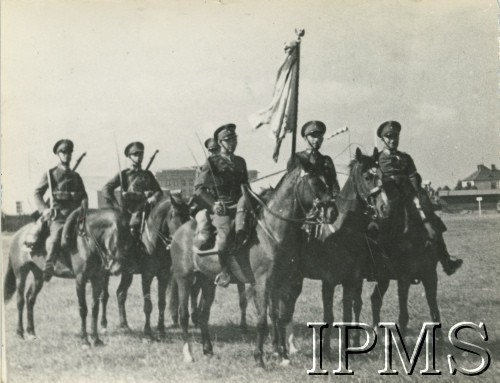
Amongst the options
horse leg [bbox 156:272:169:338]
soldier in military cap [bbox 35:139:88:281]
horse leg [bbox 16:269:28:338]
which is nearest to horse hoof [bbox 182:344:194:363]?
horse leg [bbox 156:272:169:338]

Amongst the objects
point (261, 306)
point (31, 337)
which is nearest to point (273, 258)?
point (261, 306)

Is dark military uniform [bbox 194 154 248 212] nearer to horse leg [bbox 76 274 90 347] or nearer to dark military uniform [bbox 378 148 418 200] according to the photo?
dark military uniform [bbox 378 148 418 200]

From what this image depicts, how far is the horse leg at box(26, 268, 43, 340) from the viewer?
8.97 metres

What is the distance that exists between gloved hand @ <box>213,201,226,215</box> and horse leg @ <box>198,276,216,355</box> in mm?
1062

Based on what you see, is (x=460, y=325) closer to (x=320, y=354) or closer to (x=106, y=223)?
(x=320, y=354)

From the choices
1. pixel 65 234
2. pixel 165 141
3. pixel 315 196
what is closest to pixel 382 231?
pixel 315 196

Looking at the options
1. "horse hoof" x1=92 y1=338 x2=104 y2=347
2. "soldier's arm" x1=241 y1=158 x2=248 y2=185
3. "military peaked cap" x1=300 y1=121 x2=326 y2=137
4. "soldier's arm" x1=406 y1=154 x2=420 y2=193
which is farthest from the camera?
"horse hoof" x1=92 y1=338 x2=104 y2=347

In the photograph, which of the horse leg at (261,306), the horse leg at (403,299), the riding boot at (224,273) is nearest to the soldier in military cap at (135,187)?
the riding boot at (224,273)

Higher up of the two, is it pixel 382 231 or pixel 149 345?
pixel 382 231

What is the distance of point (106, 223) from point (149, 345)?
1.84 metres

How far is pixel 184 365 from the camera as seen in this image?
809 cm

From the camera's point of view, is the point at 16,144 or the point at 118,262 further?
the point at 16,144

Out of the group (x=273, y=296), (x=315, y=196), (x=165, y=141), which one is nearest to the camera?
(x=315, y=196)

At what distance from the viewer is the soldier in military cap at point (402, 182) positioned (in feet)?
25.7
